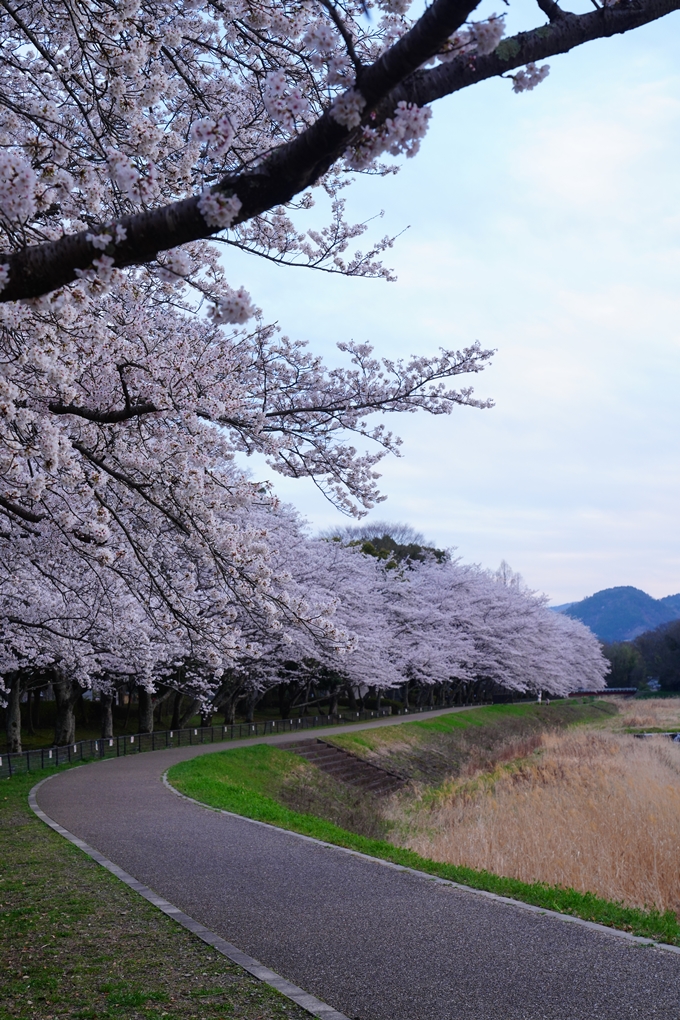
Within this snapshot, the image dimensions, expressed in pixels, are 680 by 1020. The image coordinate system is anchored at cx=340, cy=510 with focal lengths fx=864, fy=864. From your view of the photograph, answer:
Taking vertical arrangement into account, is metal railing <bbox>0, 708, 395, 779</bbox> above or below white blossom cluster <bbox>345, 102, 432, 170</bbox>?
below

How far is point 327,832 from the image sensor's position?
13.3 metres

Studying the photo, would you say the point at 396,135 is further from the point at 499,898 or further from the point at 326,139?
the point at 499,898

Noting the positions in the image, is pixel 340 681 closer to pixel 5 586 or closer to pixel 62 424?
pixel 5 586

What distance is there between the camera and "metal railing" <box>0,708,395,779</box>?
72.4 feet

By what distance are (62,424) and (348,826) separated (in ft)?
41.5

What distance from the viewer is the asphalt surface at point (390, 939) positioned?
538cm

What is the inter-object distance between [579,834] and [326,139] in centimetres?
1132

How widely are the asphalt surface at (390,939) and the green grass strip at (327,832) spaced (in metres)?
0.53

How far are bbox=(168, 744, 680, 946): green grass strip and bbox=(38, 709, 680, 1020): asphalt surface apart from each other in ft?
1.73

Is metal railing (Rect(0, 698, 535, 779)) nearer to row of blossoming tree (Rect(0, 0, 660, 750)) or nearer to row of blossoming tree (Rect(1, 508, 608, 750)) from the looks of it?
row of blossoming tree (Rect(1, 508, 608, 750))

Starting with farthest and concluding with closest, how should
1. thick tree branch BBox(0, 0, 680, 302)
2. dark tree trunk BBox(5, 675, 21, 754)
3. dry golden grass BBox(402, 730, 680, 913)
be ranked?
dark tree trunk BBox(5, 675, 21, 754) < dry golden grass BBox(402, 730, 680, 913) < thick tree branch BBox(0, 0, 680, 302)

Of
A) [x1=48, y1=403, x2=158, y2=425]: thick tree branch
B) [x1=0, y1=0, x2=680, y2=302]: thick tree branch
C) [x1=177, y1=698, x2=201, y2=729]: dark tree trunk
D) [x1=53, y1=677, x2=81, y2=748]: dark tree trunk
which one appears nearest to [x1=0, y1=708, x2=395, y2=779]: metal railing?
[x1=53, y1=677, x2=81, y2=748]: dark tree trunk

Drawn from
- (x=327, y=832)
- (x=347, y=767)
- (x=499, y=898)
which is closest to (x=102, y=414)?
(x=499, y=898)

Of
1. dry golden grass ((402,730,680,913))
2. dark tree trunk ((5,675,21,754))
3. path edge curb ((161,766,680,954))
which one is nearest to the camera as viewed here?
path edge curb ((161,766,680,954))
